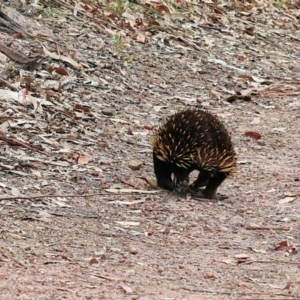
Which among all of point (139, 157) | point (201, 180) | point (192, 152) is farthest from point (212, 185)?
point (139, 157)

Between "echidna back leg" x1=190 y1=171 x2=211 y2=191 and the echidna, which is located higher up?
the echidna

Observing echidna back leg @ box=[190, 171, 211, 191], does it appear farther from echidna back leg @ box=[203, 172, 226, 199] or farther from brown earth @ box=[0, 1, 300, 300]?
brown earth @ box=[0, 1, 300, 300]

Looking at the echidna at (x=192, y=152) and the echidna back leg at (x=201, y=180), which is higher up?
the echidna at (x=192, y=152)

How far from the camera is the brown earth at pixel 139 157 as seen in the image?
4207 mm

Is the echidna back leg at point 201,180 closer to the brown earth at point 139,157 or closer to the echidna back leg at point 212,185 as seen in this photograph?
the echidna back leg at point 212,185

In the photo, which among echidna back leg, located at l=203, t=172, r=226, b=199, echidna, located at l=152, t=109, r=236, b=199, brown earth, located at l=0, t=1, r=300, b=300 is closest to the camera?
brown earth, located at l=0, t=1, r=300, b=300

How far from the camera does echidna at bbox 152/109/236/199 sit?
5883mm

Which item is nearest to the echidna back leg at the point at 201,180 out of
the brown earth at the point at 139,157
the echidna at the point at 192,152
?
the echidna at the point at 192,152

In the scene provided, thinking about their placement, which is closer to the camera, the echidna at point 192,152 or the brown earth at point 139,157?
the brown earth at point 139,157

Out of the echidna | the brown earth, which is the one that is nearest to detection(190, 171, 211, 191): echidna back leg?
the echidna

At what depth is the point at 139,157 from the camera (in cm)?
679

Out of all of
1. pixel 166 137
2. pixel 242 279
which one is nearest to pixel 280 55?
pixel 166 137

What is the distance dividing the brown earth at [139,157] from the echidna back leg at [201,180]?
180 millimetres

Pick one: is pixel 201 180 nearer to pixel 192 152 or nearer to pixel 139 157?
pixel 192 152
